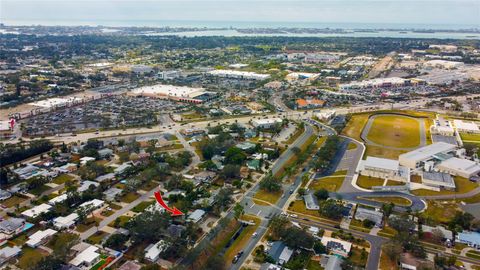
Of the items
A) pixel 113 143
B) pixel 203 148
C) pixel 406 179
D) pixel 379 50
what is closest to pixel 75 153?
pixel 113 143

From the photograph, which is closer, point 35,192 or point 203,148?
point 35,192

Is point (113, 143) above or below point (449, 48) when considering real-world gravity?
below

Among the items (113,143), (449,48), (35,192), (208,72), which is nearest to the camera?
(35,192)

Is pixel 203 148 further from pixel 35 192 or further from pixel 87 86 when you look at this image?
pixel 87 86

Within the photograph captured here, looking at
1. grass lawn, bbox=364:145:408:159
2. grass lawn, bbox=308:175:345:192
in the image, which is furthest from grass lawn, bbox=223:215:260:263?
grass lawn, bbox=364:145:408:159

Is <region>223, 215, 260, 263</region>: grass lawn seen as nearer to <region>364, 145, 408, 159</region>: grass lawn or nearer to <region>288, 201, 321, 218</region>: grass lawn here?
<region>288, 201, 321, 218</region>: grass lawn

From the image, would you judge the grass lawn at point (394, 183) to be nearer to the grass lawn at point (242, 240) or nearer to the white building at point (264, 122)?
the grass lawn at point (242, 240)

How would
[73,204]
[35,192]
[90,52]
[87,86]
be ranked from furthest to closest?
[90,52] < [87,86] < [35,192] < [73,204]
